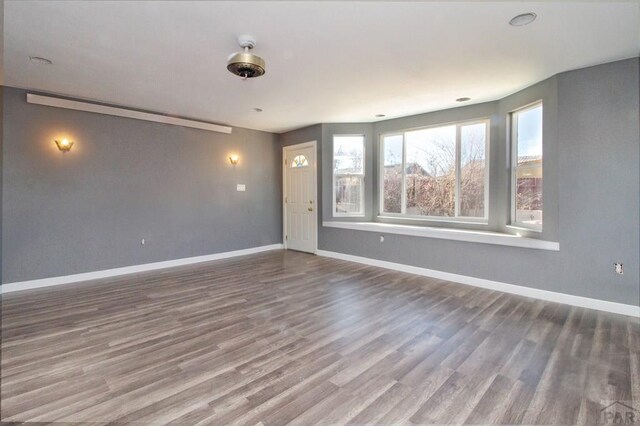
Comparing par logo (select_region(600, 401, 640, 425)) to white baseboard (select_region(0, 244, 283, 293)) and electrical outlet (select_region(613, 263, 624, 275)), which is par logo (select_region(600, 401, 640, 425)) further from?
white baseboard (select_region(0, 244, 283, 293))

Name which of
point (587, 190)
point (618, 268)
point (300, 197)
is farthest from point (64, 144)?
point (618, 268)

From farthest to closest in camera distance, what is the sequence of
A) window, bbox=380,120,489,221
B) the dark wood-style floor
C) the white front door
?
the white front door < window, bbox=380,120,489,221 < the dark wood-style floor

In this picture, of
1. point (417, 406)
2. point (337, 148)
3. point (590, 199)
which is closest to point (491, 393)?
point (417, 406)

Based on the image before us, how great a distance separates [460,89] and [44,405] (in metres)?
5.06

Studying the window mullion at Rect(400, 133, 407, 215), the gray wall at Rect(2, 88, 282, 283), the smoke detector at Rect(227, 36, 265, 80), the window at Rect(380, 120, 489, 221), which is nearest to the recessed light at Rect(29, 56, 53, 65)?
the gray wall at Rect(2, 88, 282, 283)

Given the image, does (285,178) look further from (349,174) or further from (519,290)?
(519,290)

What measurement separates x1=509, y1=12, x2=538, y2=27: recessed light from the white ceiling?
0.19 ft

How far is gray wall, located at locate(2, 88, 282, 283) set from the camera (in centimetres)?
404

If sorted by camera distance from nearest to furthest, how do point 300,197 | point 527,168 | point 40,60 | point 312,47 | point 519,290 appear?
point 312,47
point 40,60
point 519,290
point 527,168
point 300,197

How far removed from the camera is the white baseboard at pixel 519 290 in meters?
3.19

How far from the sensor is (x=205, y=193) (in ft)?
19.1

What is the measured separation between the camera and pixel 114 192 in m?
4.77

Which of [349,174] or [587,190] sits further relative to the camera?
[349,174]

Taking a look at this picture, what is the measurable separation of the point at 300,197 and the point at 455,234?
11.1 ft
